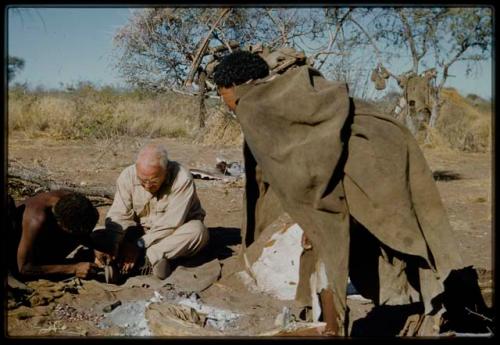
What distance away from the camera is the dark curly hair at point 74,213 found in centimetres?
441

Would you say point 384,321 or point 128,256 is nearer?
point 384,321

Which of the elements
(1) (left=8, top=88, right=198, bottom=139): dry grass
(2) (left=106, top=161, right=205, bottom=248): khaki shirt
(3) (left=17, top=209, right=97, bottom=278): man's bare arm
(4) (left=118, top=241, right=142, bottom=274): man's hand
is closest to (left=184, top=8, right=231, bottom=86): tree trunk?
(1) (left=8, top=88, right=198, bottom=139): dry grass

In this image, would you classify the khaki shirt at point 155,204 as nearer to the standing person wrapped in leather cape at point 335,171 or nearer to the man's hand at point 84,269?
the man's hand at point 84,269

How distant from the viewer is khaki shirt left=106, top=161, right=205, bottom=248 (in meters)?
5.07

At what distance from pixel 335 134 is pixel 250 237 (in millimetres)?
1209

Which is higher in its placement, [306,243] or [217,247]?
[306,243]

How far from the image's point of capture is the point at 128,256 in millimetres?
4988

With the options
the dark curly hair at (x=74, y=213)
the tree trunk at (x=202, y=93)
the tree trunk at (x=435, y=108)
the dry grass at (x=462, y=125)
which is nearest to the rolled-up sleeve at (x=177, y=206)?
the dark curly hair at (x=74, y=213)

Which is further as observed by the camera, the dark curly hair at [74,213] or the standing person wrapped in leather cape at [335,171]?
the dark curly hair at [74,213]

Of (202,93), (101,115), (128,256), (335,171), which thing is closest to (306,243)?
(335,171)

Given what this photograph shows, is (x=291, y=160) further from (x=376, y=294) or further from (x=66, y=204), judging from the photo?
(x=66, y=204)

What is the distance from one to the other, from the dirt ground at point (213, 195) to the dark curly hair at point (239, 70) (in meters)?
1.73

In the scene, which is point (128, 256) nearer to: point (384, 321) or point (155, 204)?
point (155, 204)

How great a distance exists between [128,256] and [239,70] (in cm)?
220
